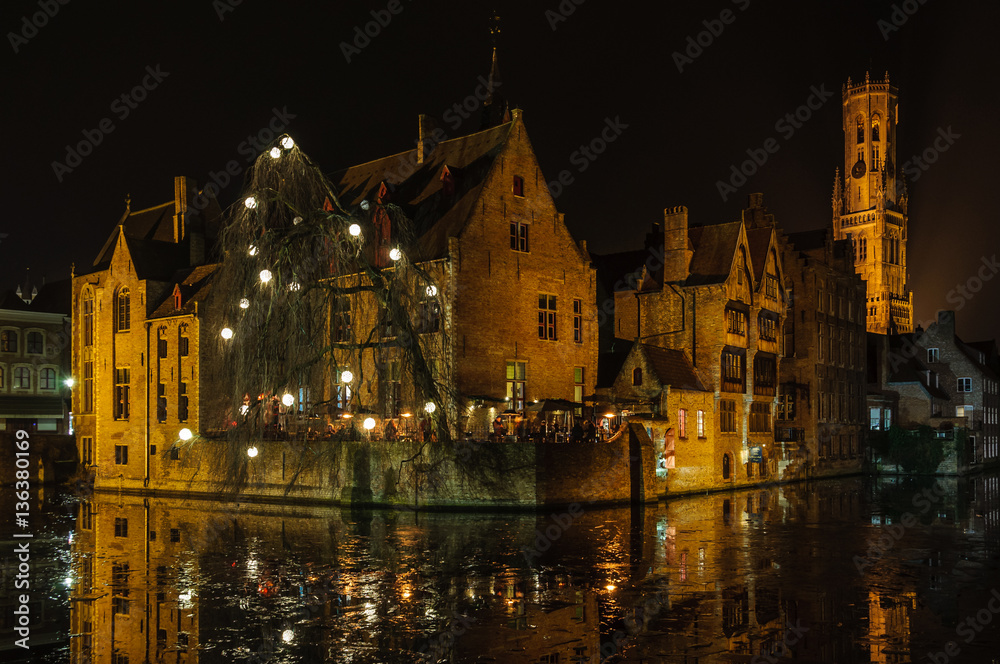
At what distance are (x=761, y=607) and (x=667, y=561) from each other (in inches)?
213

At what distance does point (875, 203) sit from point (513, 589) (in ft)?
473

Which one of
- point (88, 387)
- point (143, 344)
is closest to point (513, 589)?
point (143, 344)

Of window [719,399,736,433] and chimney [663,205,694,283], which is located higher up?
chimney [663,205,694,283]

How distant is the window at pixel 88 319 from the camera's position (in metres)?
51.8

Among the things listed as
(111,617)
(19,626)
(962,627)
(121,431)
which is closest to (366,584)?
(111,617)

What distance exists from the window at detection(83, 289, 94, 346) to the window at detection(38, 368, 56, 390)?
452 inches

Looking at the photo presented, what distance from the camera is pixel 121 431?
4866 centimetres

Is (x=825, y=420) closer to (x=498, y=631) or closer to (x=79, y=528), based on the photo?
(x=79, y=528)

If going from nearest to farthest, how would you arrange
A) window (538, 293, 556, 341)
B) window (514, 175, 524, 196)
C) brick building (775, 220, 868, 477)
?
1. window (514, 175, 524, 196)
2. window (538, 293, 556, 341)
3. brick building (775, 220, 868, 477)

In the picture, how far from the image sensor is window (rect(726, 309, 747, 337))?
149ft

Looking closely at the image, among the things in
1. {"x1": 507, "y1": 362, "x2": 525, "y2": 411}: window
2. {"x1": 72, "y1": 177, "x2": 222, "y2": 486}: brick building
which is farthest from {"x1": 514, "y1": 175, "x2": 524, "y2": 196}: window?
{"x1": 72, "y1": 177, "x2": 222, "y2": 486}: brick building

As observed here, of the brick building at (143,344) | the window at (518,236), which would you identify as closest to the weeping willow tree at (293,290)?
the window at (518,236)

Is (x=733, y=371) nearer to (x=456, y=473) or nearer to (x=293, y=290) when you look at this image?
(x=456, y=473)

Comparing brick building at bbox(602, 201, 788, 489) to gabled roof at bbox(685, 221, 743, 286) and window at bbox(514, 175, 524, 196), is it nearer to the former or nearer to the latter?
gabled roof at bbox(685, 221, 743, 286)
